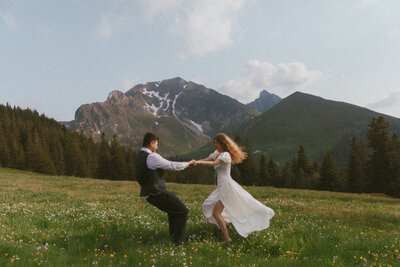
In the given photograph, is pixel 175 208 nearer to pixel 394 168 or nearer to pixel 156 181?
pixel 156 181

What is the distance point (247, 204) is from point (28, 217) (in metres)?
7.96

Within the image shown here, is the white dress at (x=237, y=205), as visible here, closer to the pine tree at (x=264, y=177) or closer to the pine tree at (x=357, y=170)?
the pine tree at (x=357, y=170)

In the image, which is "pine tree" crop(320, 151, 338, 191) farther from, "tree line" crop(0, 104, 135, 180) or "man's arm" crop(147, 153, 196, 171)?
"man's arm" crop(147, 153, 196, 171)

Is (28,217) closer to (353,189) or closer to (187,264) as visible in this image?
(187,264)

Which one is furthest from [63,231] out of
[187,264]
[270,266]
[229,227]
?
[270,266]

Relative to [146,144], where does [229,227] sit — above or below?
below

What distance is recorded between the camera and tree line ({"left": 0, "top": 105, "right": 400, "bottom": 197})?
47.7 metres

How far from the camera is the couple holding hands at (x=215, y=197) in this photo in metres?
6.96

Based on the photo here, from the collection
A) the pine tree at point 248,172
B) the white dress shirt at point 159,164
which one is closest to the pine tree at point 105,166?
the pine tree at point 248,172

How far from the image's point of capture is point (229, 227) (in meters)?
8.58

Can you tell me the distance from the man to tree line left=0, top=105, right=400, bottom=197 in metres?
33.8

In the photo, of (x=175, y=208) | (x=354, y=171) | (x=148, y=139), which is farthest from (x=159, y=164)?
(x=354, y=171)

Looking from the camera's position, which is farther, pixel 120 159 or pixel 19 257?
pixel 120 159

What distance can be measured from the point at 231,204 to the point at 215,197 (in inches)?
22.4
